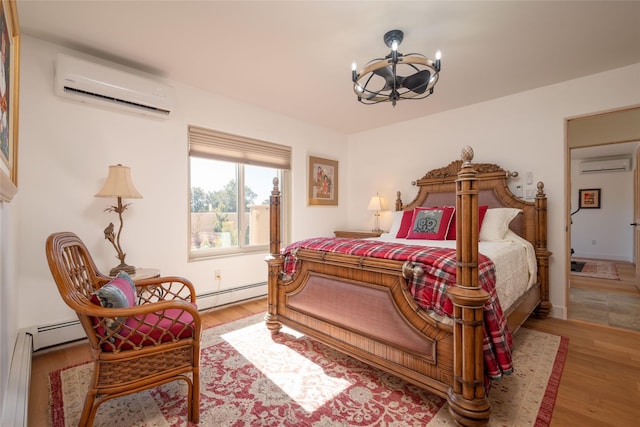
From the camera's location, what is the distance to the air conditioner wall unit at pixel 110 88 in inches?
85.7

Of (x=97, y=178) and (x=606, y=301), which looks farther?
(x=606, y=301)

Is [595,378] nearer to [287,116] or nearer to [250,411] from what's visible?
[250,411]

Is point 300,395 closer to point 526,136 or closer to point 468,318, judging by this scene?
point 468,318

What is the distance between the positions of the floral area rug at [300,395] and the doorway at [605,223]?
1.63 metres

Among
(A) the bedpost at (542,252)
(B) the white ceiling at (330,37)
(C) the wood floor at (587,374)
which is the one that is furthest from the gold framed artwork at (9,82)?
(A) the bedpost at (542,252)

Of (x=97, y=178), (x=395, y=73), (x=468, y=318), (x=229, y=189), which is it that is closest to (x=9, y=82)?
(x=97, y=178)

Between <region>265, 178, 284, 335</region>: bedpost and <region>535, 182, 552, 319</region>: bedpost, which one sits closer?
<region>265, 178, 284, 335</region>: bedpost

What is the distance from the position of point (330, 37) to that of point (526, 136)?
2.46 metres

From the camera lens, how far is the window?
3127 mm

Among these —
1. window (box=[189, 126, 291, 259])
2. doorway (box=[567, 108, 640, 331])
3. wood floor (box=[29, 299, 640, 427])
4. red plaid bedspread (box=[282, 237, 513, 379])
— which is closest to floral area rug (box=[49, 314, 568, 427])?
wood floor (box=[29, 299, 640, 427])

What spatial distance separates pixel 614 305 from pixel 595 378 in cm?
210

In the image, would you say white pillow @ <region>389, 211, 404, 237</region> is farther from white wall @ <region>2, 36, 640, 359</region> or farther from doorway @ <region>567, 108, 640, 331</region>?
doorway @ <region>567, 108, 640, 331</region>

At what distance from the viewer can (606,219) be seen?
620 centimetres

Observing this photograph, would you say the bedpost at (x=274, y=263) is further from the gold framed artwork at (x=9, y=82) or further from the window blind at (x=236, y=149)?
the gold framed artwork at (x=9, y=82)
